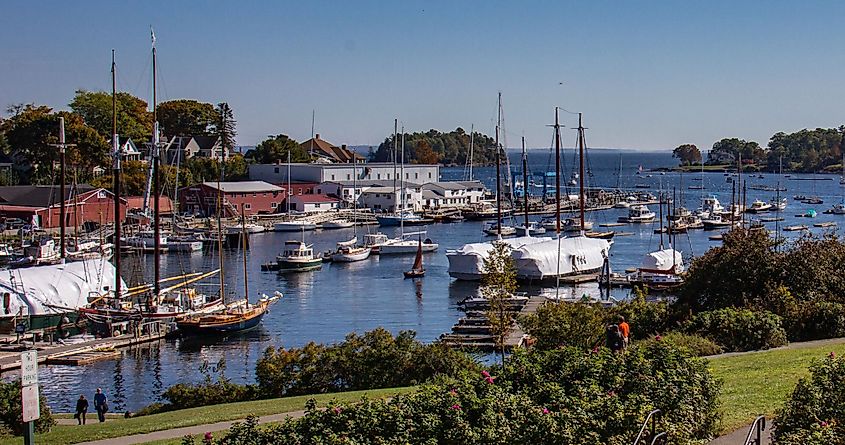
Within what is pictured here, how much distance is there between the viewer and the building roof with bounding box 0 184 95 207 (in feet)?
309

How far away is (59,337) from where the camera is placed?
46531mm

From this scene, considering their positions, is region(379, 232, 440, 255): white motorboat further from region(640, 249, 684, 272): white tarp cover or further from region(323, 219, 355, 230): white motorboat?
region(640, 249, 684, 272): white tarp cover

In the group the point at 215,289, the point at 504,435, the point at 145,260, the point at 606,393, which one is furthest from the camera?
the point at 145,260

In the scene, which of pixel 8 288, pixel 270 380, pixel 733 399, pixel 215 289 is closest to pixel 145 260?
pixel 215 289

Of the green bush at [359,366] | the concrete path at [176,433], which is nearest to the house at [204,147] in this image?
the green bush at [359,366]

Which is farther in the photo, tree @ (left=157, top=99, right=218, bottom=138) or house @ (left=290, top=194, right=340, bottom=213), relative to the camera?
tree @ (left=157, top=99, right=218, bottom=138)

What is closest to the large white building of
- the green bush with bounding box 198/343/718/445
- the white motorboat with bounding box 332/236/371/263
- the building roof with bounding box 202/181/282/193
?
the building roof with bounding box 202/181/282/193

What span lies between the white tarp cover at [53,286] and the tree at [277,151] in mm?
89381

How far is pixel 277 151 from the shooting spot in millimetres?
145625

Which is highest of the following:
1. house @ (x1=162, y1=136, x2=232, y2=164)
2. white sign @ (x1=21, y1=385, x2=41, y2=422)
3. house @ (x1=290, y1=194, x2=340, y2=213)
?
house @ (x1=162, y1=136, x2=232, y2=164)

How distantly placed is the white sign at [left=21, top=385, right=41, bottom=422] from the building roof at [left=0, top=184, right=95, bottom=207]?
84018 millimetres

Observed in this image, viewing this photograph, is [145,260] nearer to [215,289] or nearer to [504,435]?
[215,289]

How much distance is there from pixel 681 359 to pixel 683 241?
3302 inches

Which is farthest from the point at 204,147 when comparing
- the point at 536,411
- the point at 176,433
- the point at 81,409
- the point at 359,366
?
the point at 536,411
